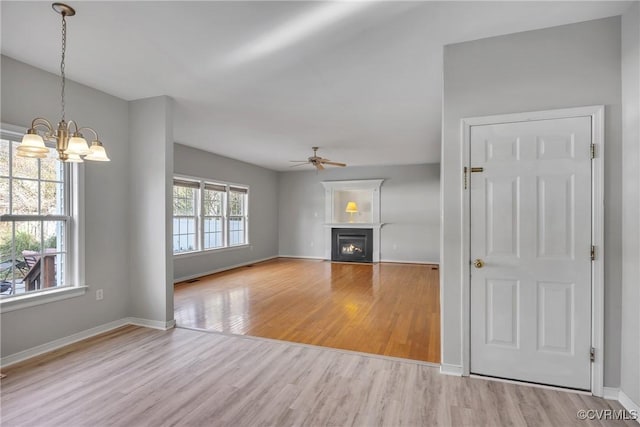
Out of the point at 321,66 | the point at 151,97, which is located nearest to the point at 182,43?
the point at 321,66

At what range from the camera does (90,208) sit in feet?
10.8

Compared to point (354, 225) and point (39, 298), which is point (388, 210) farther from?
point (39, 298)

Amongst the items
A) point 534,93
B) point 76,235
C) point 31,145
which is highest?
point 534,93

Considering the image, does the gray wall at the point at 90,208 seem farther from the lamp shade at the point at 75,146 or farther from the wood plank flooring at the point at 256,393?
the lamp shade at the point at 75,146

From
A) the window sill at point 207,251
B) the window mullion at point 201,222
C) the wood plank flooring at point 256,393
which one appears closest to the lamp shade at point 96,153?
the wood plank flooring at point 256,393

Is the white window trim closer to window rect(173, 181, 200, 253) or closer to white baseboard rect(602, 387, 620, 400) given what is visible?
window rect(173, 181, 200, 253)

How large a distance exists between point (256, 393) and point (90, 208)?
268cm

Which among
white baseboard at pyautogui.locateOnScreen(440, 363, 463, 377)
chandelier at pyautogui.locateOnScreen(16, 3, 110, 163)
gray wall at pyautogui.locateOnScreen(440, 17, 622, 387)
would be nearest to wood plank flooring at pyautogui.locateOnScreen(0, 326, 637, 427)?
white baseboard at pyautogui.locateOnScreen(440, 363, 463, 377)

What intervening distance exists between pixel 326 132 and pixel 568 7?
3.46m

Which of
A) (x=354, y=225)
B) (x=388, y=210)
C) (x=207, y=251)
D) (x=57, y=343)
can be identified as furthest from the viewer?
(x=354, y=225)

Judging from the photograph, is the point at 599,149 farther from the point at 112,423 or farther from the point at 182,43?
the point at 112,423

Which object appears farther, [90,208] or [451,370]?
[90,208]

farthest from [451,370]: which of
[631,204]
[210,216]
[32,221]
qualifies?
[210,216]

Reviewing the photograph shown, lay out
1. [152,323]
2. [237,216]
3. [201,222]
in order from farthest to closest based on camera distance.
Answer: [237,216], [201,222], [152,323]
